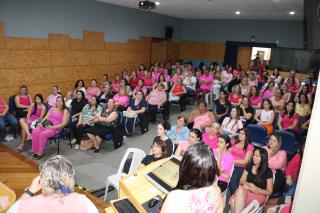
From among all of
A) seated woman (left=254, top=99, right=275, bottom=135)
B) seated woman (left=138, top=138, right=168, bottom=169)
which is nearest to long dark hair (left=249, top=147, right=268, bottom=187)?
seated woman (left=138, top=138, right=168, bottom=169)

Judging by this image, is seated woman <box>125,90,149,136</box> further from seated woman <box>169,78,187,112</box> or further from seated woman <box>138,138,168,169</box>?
seated woman <box>138,138,168,169</box>

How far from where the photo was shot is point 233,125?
16.2 feet

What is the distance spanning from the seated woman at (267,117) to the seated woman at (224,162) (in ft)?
6.74

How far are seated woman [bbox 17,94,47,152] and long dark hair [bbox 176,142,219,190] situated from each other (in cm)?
430

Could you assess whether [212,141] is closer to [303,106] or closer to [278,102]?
[303,106]

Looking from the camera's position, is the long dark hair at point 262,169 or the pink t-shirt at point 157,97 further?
the pink t-shirt at point 157,97

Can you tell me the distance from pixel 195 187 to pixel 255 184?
6.16 feet

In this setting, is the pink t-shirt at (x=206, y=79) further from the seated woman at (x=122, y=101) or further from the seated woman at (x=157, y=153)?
the seated woman at (x=157, y=153)

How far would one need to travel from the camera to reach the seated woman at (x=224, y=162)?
3273mm

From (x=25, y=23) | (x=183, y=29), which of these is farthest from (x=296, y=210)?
(x=183, y=29)

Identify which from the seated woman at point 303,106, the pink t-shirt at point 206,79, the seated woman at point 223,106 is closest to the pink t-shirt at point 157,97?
the seated woman at point 223,106

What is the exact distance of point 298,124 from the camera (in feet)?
17.4

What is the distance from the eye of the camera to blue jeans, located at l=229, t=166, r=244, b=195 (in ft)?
11.2

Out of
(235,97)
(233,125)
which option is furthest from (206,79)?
(233,125)
